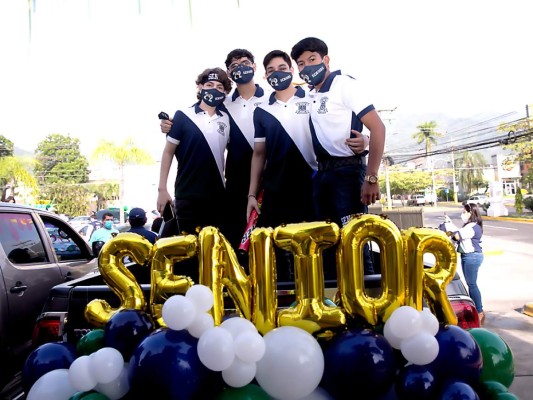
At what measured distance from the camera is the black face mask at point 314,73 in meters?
2.74

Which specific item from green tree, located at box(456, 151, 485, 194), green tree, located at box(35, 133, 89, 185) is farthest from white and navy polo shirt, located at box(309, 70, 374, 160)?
green tree, located at box(456, 151, 485, 194)

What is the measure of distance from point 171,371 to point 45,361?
24.0 inches

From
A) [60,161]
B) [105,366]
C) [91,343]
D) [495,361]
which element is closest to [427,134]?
[60,161]

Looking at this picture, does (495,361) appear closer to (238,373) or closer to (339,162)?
(238,373)

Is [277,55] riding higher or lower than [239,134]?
higher

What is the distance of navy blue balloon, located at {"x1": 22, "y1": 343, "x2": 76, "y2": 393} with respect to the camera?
1748 mm

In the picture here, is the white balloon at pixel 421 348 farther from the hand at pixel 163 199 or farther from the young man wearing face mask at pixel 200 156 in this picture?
the hand at pixel 163 199

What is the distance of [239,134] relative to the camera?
3.18m

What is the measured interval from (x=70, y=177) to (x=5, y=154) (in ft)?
50.6

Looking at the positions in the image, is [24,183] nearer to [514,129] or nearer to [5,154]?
[5,154]

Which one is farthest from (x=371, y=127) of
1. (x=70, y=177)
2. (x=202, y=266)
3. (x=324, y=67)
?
(x=70, y=177)

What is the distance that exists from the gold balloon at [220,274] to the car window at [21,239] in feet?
8.63

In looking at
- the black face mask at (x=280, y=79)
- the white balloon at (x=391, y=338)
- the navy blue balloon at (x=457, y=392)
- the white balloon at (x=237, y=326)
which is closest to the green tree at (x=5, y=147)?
the black face mask at (x=280, y=79)

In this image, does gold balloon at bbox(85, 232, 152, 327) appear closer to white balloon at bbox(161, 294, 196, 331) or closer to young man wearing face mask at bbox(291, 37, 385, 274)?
white balloon at bbox(161, 294, 196, 331)
